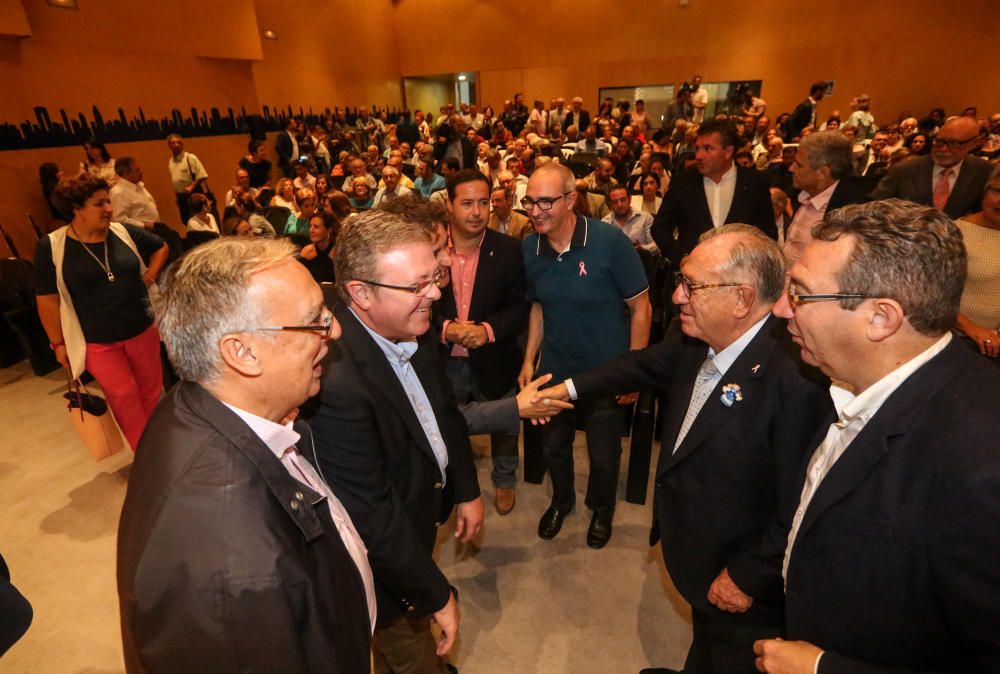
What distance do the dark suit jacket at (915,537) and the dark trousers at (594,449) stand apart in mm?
1583

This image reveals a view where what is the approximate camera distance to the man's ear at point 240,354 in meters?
1.11

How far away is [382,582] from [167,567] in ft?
2.78

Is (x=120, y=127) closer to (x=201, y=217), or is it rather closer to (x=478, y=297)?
(x=201, y=217)

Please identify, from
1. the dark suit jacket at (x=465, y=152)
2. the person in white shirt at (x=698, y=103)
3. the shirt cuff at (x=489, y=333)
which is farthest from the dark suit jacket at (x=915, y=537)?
the person in white shirt at (x=698, y=103)

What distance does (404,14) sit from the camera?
1816 centimetres

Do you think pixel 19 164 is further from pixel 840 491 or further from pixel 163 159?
pixel 840 491

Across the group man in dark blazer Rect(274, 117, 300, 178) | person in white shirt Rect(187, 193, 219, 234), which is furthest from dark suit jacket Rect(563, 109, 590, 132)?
person in white shirt Rect(187, 193, 219, 234)

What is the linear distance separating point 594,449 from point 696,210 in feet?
6.05

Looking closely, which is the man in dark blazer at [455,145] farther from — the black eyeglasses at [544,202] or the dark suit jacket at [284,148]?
the black eyeglasses at [544,202]

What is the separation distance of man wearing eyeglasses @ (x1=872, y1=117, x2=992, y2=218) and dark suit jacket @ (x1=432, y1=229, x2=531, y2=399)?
270 centimetres

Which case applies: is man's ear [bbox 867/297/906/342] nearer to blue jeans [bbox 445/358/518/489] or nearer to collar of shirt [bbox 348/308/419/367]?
collar of shirt [bbox 348/308/419/367]

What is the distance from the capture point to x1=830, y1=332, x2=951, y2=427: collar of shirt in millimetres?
1100

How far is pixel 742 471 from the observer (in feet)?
5.20

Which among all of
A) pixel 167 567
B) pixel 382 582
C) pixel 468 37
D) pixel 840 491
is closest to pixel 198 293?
pixel 167 567
